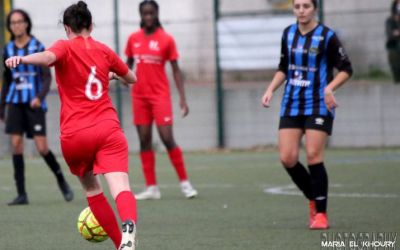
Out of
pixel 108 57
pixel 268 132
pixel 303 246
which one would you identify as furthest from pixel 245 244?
pixel 268 132

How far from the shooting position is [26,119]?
12.1m

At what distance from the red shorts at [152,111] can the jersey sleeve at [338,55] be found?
3370 millimetres

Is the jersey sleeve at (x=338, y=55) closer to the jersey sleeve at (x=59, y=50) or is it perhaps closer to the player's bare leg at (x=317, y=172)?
the player's bare leg at (x=317, y=172)

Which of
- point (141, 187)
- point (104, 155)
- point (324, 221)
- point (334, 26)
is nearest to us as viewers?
point (104, 155)

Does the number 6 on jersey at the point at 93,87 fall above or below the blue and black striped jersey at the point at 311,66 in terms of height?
above

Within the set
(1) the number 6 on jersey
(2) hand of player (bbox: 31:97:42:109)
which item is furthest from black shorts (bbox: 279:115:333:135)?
(2) hand of player (bbox: 31:97:42:109)

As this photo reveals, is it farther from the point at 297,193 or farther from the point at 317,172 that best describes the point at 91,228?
the point at 297,193

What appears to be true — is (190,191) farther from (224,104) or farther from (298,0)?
(224,104)

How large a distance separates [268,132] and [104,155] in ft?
40.9

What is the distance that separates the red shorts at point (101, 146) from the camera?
7.33m

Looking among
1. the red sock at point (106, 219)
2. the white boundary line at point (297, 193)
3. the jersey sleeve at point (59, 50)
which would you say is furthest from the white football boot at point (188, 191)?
the jersey sleeve at point (59, 50)

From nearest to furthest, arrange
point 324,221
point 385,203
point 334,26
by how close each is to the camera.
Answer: point 324,221 → point 385,203 → point 334,26

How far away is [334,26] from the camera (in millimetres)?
19359

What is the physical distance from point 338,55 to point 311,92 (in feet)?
1.30
